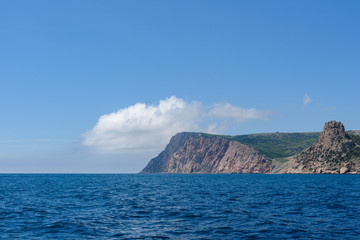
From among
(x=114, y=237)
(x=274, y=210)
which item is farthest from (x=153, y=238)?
(x=274, y=210)

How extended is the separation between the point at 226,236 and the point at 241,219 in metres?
9.47

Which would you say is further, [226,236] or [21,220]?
[21,220]

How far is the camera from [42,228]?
112ft

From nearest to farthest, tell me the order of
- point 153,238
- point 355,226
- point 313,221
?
point 153,238 < point 355,226 < point 313,221

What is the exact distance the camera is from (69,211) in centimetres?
4628

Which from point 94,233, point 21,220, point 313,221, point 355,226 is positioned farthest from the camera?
Result: point 21,220

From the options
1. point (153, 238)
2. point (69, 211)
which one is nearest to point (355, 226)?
point (153, 238)

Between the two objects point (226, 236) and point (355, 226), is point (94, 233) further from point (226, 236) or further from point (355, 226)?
point (355, 226)

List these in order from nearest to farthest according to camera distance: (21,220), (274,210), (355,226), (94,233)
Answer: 1. (94,233)
2. (355,226)
3. (21,220)
4. (274,210)

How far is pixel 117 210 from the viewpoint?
47.4m

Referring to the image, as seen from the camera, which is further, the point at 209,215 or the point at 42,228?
the point at 209,215

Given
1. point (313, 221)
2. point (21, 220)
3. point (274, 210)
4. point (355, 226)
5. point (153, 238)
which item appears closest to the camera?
point (153, 238)

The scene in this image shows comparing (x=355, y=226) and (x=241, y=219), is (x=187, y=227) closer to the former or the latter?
(x=241, y=219)

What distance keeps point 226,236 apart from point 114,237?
1068 centimetres
